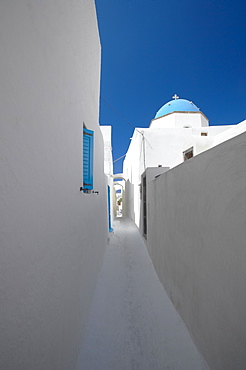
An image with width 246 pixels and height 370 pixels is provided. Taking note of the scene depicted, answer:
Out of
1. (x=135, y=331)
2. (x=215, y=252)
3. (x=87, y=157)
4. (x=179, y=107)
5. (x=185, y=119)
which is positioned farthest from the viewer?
(x=179, y=107)

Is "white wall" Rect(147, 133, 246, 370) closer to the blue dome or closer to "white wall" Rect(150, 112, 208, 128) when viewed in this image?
"white wall" Rect(150, 112, 208, 128)

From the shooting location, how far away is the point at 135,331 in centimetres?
243

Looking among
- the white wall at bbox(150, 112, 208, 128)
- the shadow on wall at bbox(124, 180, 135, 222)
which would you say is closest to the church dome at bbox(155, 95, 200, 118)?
the white wall at bbox(150, 112, 208, 128)

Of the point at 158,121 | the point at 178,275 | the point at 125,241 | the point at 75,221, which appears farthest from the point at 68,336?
the point at 158,121

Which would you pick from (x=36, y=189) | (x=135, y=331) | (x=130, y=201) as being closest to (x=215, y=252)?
(x=36, y=189)

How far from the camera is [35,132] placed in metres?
1.05

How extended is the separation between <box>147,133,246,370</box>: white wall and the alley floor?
0.28 m

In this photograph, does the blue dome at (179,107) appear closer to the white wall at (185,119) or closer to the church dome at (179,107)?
the church dome at (179,107)

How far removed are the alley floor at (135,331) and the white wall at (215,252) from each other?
0.91 ft

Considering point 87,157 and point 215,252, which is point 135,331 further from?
point 87,157

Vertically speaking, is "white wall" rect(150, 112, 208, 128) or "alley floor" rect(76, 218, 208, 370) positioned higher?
"white wall" rect(150, 112, 208, 128)

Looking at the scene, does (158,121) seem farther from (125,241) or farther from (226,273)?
(226,273)

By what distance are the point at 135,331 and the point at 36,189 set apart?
266cm

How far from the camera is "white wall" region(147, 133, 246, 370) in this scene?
122cm
